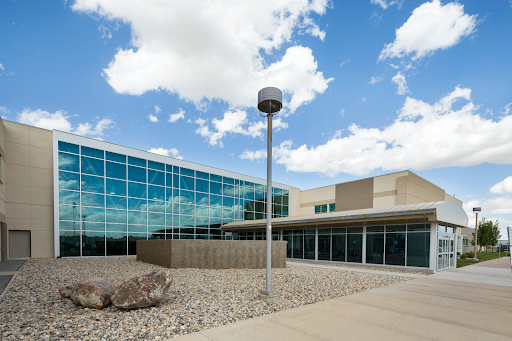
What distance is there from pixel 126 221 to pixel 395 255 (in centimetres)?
2064

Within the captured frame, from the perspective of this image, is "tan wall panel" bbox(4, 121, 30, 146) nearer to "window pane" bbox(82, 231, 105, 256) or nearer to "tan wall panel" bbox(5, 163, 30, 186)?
"tan wall panel" bbox(5, 163, 30, 186)

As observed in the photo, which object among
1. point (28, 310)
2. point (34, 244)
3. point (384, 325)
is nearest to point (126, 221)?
point (34, 244)

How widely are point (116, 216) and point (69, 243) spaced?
367cm

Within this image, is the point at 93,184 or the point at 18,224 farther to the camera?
the point at 93,184

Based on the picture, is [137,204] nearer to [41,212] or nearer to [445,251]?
[41,212]

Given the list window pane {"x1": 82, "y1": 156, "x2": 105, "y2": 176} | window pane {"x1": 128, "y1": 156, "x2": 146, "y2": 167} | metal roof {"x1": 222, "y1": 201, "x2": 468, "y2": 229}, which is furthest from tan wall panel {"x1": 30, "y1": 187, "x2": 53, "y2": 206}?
metal roof {"x1": 222, "y1": 201, "x2": 468, "y2": 229}

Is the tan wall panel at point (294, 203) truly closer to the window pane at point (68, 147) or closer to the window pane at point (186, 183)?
the window pane at point (186, 183)

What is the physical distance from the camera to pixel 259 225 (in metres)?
26.0

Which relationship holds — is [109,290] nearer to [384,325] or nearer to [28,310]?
[28,310]

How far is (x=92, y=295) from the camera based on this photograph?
6.59 m

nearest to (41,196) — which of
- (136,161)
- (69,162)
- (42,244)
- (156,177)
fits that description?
(69,162)

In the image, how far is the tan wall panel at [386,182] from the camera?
28422 millimetres

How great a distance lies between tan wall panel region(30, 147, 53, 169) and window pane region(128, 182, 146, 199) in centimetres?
587

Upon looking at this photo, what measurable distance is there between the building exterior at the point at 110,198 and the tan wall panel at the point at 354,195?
16 centimetres
